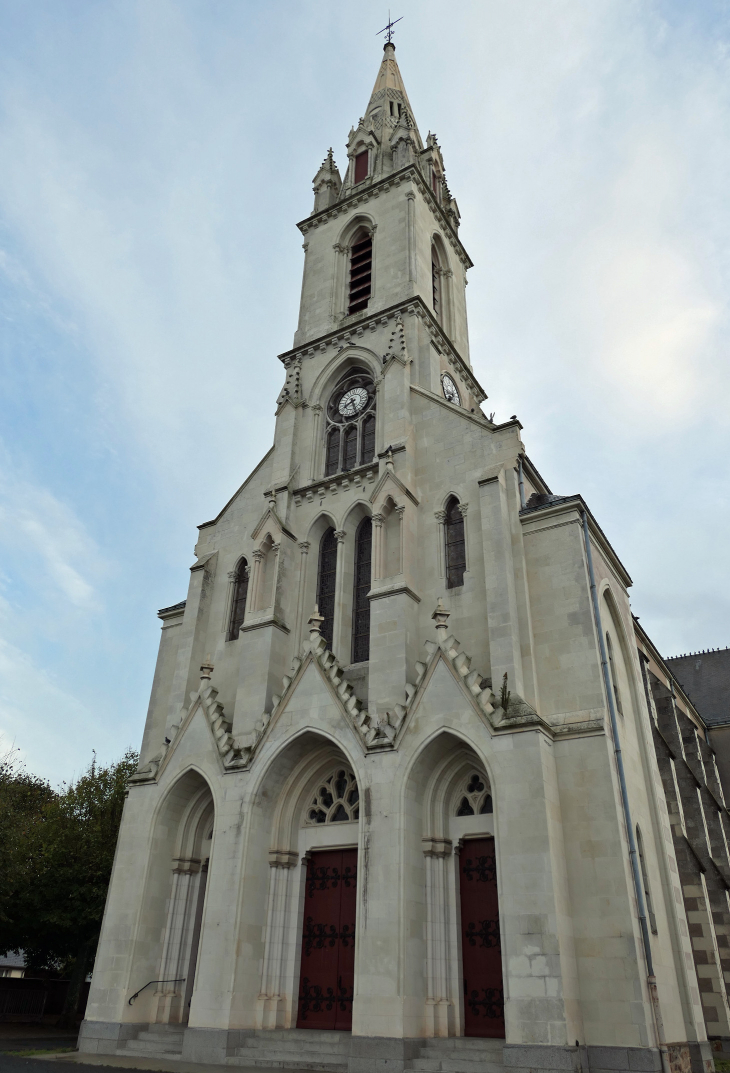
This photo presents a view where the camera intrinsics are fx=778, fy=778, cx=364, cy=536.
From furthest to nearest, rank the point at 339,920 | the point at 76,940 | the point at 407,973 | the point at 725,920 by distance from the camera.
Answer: the point at 76,940 → the point at 725,920 → the point at 339,920 → the point at 407,973

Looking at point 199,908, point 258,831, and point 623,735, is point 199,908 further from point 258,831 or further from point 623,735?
point 623,735

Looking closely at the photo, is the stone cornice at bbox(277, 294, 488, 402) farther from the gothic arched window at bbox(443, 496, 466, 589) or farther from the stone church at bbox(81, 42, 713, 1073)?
the gothic arched window at bbox(443, 496, 466, 589)

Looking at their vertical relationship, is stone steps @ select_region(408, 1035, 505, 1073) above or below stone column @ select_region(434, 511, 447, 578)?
below

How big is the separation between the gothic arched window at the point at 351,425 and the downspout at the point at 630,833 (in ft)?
25.4

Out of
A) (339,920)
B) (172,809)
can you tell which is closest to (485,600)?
(339,920)

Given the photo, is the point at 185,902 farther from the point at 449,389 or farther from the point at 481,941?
the point at 449,389

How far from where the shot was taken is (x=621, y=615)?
2084 centimetres

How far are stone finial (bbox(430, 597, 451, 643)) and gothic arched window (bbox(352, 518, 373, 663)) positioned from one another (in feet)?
10.4

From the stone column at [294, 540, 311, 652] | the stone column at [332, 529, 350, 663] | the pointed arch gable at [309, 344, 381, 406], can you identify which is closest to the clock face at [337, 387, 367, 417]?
the pointed arch gable at [309, 344, 381, 406]

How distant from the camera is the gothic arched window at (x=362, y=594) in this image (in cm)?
2048

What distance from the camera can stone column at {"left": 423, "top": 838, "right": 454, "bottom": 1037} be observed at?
49.6ft

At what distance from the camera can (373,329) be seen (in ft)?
84.7

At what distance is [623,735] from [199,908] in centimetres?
1123

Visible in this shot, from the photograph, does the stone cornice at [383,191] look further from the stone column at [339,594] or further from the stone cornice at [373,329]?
the stone column at [339,594]
